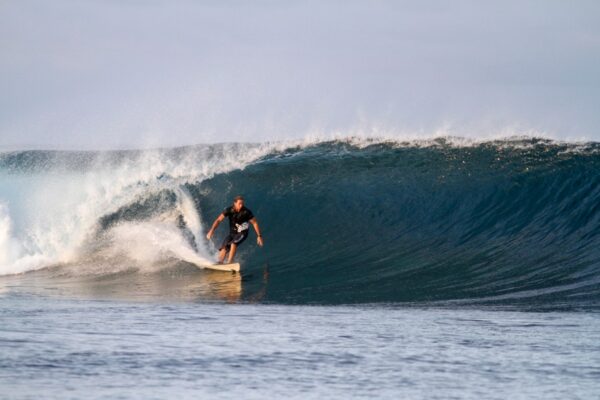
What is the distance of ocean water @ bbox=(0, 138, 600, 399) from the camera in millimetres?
7227

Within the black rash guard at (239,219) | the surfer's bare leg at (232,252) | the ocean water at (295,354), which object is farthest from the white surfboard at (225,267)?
the ocean water at (295,354)

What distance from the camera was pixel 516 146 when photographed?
21469 millimetres

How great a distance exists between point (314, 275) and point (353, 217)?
13.1 feet

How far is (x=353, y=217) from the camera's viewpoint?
1836cm

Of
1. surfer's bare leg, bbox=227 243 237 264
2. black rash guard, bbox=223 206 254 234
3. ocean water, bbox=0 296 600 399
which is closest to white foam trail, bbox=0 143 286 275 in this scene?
surfer's bare leg, bbox=227 243 237 264

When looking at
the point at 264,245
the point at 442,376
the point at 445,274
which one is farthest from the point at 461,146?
the point at 442,376

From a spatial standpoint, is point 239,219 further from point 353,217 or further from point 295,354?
point 295,354

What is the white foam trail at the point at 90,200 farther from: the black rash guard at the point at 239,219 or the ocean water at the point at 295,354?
the ocean water at the point at 295,354

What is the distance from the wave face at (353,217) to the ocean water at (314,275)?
54 mm

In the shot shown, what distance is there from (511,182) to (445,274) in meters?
5.74

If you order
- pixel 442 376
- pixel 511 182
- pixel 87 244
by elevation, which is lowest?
pixel 442 376

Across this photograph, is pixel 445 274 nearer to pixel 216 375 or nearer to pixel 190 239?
pixel 190 239

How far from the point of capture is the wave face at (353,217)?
45.2 feet

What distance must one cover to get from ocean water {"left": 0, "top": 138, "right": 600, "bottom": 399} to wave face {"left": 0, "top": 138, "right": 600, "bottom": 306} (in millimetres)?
54
